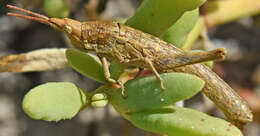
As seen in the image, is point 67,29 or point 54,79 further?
point 54,79

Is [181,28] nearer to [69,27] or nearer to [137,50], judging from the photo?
[137,50]

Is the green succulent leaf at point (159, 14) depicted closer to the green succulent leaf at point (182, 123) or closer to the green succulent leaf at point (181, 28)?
the green succulent leaf at point (181, 28)

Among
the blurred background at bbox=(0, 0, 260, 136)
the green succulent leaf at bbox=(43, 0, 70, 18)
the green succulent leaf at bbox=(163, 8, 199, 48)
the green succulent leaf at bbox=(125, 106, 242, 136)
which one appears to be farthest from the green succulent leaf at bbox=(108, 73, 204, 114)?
the blurred background at bbox=(0, 0, 260, 136)

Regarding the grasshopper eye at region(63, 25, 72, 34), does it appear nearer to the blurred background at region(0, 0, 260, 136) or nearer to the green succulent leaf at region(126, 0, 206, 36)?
the green succulent leaf at region(126, 0, 206, 36)

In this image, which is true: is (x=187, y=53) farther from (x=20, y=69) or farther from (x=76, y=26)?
(x=20, y=69)

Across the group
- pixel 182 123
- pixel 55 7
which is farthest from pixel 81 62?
pixel 55 7

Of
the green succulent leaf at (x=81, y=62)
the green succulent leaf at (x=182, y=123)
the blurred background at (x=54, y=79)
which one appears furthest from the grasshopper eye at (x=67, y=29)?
the blurred background at (x=54, y=79)
